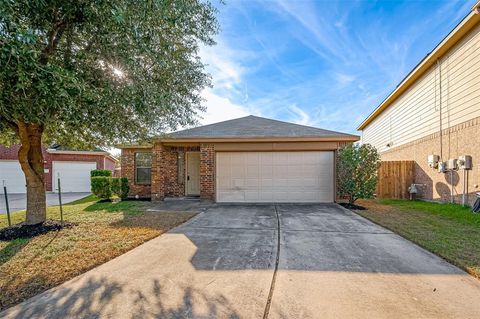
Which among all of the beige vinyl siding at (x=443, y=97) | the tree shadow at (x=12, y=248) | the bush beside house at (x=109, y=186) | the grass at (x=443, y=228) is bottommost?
the grass at (x=443, y=228)

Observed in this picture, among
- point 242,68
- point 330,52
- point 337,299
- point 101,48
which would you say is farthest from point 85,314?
point 330,52

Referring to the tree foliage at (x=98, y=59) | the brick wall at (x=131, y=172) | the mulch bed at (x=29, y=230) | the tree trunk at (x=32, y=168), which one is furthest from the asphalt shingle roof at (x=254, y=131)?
the mulch bed at (x=29, y=230)

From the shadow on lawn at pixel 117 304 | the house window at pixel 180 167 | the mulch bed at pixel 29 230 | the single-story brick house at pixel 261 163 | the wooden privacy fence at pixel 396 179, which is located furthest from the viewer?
the wooden privacy fence at pixel 396 179

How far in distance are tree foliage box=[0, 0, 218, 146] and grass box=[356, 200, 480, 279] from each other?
5.79 metres

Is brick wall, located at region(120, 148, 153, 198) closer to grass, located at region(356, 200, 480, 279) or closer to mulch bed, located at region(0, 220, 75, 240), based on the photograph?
mulch bed, located at region(0, 220, 75, 240)

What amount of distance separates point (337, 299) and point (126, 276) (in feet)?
8.70

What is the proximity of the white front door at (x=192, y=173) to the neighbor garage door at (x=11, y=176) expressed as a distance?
561 inches

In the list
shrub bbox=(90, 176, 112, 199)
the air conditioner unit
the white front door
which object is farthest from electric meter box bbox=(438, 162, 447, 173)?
shrub bbox=(90, 176, 112, 199)

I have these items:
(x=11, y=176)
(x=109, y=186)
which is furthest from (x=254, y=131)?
(x=11, y=176)

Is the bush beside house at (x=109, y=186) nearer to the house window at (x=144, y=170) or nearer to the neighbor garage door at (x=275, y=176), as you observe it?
the house window at (x=144, y=170)

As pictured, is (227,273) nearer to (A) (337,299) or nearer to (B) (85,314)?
(A) (337,299)

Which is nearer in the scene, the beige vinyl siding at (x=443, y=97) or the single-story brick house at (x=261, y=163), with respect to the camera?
the beige vinyl siding at (x=443, y=97)

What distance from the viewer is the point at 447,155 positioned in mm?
9141

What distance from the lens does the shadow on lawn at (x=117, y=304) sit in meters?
2.48
